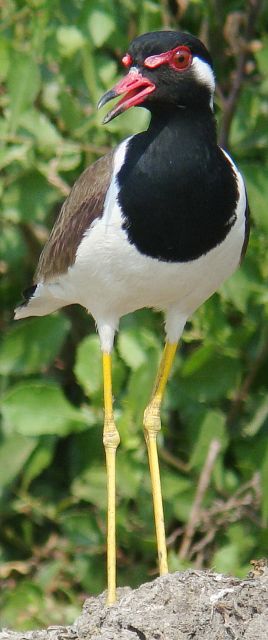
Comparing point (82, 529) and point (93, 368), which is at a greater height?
point (93, 368)

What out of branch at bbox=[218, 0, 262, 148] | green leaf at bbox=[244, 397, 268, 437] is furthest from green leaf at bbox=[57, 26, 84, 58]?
green leaf at bbox=[244, 397, 268, 437]

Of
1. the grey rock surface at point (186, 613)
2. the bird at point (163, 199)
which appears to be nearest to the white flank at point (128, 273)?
Answer: the bird at point (163, 199)

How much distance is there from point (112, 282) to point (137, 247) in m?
0.17

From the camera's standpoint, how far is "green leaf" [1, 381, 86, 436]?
631 centimetres

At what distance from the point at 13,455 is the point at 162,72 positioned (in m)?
2.66

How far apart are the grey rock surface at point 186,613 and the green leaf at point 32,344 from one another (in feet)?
7.66

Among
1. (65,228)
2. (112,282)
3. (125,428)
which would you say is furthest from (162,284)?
(125,428)

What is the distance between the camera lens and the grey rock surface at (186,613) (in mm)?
4152


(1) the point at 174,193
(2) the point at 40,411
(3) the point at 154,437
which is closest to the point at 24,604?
(2) the point at 40,411

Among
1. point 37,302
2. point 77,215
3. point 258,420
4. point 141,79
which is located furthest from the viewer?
point 258,420

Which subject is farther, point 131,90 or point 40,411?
point 40,411

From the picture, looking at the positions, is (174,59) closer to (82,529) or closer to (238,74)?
(238,74)

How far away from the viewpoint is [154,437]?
211 inches

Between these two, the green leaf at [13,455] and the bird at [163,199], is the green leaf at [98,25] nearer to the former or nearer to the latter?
Result: the bird at [163,199]
